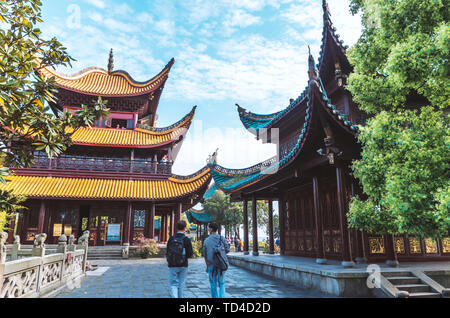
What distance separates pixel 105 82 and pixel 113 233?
1253 cm

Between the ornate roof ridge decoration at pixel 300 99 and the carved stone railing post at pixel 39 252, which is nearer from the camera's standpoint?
the carved stone railing post at pixel 39 252

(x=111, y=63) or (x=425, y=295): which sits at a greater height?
(x=111, y=63)

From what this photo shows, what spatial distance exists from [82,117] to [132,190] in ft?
47.9

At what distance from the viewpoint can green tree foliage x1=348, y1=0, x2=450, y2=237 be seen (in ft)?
14.2

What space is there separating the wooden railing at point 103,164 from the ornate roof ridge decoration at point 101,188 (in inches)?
29.9

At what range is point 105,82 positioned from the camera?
79.4ft

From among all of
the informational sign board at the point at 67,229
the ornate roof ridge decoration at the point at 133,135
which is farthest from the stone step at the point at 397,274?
the informational sign board at the point at 67,229

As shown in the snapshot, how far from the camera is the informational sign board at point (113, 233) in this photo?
62.6ft

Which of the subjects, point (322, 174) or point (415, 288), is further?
point (322, 174)

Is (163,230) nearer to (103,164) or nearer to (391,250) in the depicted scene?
(103,164)

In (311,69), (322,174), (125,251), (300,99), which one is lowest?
(125,251)

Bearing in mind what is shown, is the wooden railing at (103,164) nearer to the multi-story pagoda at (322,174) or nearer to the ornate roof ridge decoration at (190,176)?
the ornate roof ridge decoration at (190,176)

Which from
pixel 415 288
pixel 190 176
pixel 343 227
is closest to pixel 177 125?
pixel 190 176

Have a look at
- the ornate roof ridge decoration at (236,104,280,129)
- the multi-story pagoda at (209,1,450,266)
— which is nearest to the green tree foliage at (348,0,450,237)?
the multi-story pagoda at (209,1,450,266)
